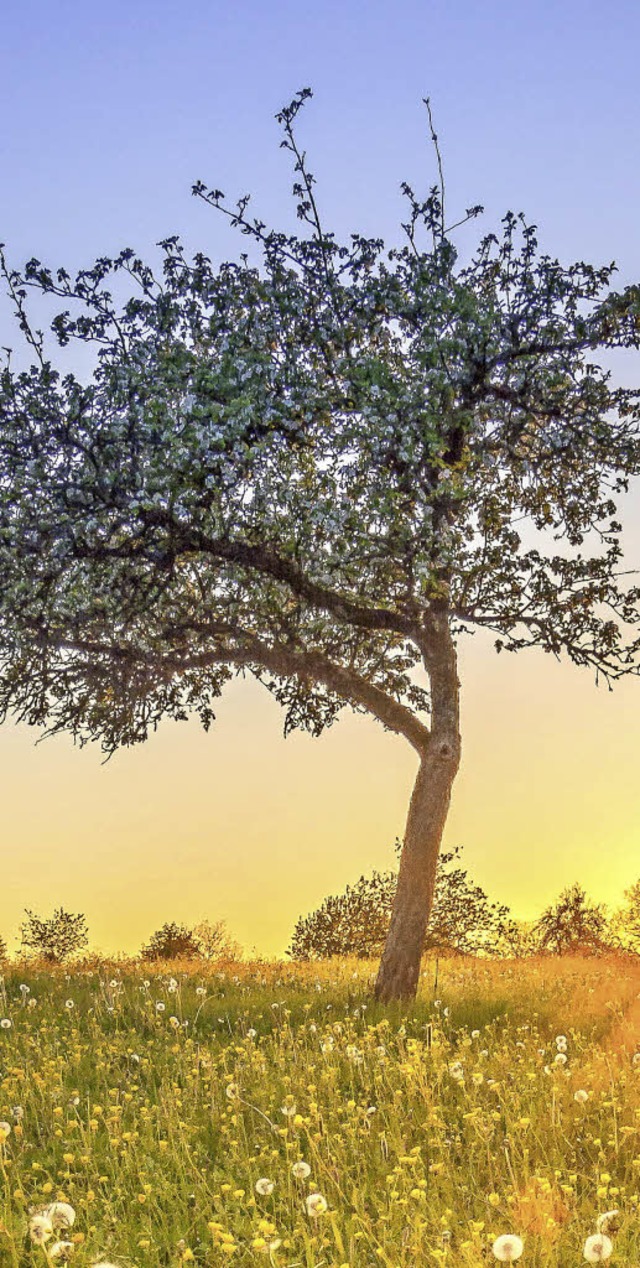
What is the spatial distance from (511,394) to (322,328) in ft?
10.1

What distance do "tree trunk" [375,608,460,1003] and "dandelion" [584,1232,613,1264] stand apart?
38.9ft

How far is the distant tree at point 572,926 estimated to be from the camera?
2906 centimetres

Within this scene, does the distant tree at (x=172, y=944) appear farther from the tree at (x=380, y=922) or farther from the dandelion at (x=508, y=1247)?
the dandelion at (x=508, y=1247)

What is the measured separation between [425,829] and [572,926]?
46.8 feet

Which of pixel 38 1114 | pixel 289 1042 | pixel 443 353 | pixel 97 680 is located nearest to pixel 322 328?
pixel 443 353

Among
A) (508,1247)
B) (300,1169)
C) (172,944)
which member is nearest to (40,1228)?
(300,1169)

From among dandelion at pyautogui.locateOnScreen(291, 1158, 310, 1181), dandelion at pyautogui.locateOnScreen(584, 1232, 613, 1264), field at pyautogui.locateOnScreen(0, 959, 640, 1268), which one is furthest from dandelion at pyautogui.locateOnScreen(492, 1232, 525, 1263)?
dandelion at pyautogui.locateOnScreen(291, 1158, 310, 1181)

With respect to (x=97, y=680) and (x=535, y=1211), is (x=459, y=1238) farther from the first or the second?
(x=97, y=680)

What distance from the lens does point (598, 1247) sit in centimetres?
500

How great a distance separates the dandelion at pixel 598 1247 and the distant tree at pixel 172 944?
24491 mm

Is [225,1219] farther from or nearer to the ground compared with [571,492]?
nearer to the ground

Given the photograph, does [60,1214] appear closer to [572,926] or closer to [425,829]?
[425,829]

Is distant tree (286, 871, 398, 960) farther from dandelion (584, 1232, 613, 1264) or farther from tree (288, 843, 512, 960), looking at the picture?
dandelion (584, 1232, 613, 1264)

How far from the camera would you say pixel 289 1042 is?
42.1ft
